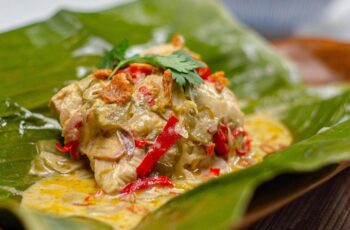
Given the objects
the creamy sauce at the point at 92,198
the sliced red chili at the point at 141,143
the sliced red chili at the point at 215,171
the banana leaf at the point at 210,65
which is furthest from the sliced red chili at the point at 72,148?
the sliced red chili at the point at 215,171

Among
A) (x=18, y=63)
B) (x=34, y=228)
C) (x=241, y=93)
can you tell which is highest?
(x=34, y=228)

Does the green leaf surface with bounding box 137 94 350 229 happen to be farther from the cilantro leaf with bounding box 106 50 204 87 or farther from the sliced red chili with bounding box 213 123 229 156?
the cilantro leaf with bounding box 106 50 204 87

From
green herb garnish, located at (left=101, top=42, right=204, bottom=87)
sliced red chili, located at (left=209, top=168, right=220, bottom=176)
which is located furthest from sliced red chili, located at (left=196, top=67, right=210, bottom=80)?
sliced red chili, located at (left=209, top=168, right=220, bottom=176)

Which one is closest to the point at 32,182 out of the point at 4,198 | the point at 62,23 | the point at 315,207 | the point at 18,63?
the point at 4,198

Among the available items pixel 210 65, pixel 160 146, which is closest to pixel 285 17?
pixel 210 65

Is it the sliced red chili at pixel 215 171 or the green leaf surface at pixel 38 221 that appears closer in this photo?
the green leaf surface at pixel 38 221

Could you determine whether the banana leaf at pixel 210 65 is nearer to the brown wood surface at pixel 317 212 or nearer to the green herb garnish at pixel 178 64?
the brown wood surface at pixel 317 212

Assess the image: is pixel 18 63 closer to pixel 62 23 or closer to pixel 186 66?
pixel 62 23
